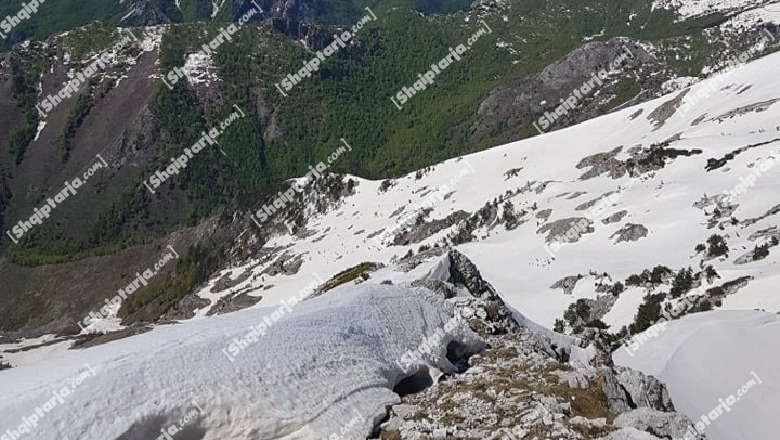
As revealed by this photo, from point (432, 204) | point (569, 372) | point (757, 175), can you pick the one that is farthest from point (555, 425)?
point (432, 204)

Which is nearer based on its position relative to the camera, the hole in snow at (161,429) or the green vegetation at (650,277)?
the hole in snow at (161,429)

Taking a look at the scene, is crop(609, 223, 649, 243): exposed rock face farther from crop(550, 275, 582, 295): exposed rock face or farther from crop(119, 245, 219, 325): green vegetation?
crop(119, 245, 219, 325): green vegetation

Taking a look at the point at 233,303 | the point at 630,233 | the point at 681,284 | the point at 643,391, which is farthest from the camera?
the point at 233,303

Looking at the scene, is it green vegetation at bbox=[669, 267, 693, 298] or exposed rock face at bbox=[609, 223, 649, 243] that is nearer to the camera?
green vegetation at bbox=[669, 267, 693, 298]

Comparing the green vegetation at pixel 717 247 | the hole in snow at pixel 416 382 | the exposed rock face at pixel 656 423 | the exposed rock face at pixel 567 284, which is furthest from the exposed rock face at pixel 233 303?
the exposed rock face at pixel 656 423

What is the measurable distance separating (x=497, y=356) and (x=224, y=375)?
26.5 feet

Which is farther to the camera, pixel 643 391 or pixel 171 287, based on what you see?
pixel 171 287

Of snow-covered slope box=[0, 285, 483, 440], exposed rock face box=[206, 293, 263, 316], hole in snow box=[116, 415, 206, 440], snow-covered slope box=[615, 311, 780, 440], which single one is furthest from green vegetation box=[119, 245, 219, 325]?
hole in snow box=[116, 415, 206, 440]

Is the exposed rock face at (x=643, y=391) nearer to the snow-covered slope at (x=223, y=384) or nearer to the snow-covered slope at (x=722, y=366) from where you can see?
the snow-covered slope at (x=722, y=366)

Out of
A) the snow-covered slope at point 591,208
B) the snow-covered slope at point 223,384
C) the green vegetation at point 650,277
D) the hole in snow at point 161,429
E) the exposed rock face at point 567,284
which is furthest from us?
the exposed rock face at point 567,284

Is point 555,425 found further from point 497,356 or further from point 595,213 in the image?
point 595,213

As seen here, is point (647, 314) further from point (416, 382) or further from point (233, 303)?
point (233, 303)

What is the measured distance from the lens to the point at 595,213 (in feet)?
178

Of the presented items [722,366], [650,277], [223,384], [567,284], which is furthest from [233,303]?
[223,384]
